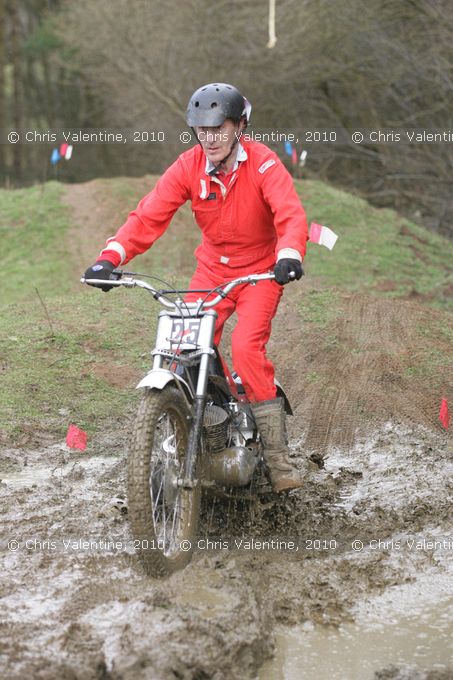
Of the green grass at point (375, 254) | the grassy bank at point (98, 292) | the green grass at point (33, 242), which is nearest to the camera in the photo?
the grassy bank at point (98, 292)

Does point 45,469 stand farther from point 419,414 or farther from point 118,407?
point 419,414

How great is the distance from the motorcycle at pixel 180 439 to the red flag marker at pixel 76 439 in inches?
66.3

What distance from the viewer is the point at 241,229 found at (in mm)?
5371

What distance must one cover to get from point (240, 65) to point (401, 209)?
5.65 m

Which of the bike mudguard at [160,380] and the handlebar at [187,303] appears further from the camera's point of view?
the handlebar at [187,303]

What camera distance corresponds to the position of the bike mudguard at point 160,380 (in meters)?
4.42

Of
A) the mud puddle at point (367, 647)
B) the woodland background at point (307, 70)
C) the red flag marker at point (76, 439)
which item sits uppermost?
the woodland background at point (307, 70)

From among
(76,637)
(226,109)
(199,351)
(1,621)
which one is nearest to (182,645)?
(76,637)

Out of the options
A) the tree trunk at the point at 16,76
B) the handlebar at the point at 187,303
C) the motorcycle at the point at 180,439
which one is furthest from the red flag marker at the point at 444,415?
the tree trunk at the point at 16,76

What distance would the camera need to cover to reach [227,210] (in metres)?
5.34

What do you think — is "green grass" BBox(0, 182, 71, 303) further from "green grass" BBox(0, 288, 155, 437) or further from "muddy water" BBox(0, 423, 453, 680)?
"muddy water" BBox(0, 423, 453, 680)

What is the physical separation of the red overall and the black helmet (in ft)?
0.94

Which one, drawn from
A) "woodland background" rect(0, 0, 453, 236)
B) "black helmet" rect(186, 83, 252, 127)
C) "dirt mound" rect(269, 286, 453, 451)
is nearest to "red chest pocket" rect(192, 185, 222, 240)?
"black helmet" rect(186, 83, 252, 127)

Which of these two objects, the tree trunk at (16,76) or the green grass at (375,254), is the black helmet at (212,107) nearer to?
the green grass at (375,254)
